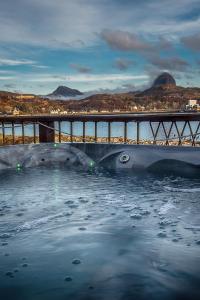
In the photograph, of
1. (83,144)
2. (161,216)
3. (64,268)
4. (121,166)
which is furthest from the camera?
(83,144)

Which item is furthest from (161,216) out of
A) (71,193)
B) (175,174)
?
(175,174)

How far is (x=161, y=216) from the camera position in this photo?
25.8ft

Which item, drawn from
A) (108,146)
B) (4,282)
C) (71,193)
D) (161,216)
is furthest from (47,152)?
(4,282)

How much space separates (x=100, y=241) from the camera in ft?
21.2

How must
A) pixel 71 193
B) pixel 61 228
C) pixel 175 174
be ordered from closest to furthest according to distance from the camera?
pixel 61 228 < pixel 71 193 < pixel 175 174

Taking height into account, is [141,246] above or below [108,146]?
below

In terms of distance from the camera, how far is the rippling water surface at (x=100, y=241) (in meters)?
4.76

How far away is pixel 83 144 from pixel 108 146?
1195 mm

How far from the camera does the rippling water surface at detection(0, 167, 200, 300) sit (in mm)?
4762

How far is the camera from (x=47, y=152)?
15.2 metres

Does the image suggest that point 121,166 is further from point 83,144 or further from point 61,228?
point 61,228

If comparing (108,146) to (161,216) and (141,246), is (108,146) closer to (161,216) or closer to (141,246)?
(161,216)

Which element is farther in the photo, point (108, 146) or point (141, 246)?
point (108, 146)

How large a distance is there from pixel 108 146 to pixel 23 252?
8798 mm
